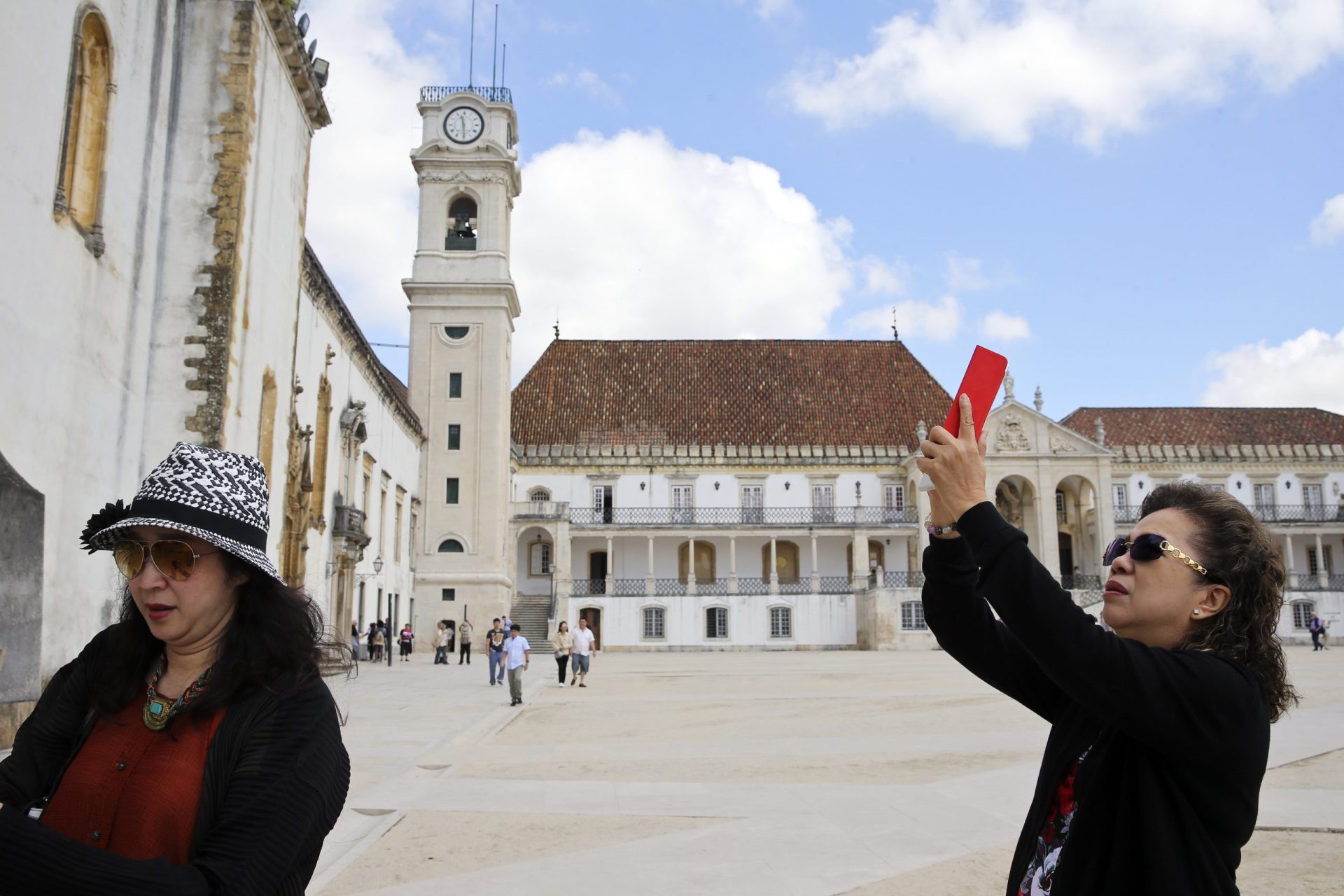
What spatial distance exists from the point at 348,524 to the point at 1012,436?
→ 33596 mm

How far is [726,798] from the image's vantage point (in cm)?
879

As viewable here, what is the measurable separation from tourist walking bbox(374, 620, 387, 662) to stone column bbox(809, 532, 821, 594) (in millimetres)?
21650

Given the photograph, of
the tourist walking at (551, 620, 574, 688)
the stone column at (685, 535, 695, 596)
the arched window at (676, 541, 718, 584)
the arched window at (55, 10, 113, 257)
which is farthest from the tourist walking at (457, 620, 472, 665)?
the arched window at (55, 10, 113, 257)

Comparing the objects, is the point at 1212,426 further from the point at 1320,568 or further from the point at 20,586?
the point at 20,586

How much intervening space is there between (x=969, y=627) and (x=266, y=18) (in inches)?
590

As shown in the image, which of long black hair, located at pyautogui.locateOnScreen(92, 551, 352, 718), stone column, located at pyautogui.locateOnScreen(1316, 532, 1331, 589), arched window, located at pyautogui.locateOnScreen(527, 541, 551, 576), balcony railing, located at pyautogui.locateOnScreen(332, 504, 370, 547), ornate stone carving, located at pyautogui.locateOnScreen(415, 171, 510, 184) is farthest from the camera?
arched window, located at pyautogui.locateOnScreen(527, 541, 551, 576)

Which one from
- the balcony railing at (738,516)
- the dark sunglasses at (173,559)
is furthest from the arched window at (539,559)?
the dark sunglasses at (173,559)

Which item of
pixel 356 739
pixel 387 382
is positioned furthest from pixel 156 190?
pixel 387 382

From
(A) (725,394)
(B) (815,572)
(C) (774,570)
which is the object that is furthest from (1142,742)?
(A) (725,394)

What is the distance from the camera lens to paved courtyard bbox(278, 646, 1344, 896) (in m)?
6.25

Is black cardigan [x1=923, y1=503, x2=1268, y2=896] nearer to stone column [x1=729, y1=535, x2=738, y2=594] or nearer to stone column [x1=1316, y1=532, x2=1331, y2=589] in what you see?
stone column [x1=729, y1=535, x2=738, y2=594]

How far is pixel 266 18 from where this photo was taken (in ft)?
48.7

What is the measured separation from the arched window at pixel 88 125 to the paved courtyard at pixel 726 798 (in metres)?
6.58

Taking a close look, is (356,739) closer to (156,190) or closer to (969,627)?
(156,190)
